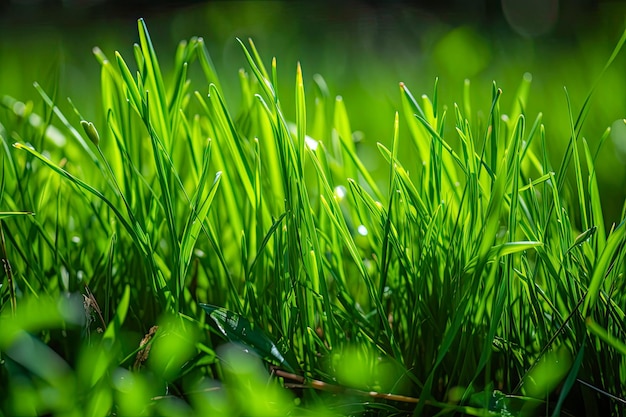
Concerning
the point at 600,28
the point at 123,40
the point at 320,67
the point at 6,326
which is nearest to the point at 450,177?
the point at 6,326

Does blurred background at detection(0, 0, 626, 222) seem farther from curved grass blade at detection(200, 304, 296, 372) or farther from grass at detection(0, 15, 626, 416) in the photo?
curved grass blade at detection(200, 304, 296, 372)

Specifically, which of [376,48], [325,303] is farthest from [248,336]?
[376,48]

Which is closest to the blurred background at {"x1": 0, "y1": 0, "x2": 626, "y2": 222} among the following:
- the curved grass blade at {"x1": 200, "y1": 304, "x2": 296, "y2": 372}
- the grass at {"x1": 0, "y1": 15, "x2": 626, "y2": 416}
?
the grass at {"x1": 0, "y1": 15, "x2": 626, "y2": 416}

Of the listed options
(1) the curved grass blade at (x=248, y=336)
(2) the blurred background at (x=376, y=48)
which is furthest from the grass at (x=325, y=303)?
(2) the blurred background at (x=376, y=48)

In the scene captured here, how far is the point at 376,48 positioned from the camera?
117 inches

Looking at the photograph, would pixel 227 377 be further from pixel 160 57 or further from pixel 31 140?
pixel 160 57

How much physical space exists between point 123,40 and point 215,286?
2822mm

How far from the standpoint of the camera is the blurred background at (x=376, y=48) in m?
1.57

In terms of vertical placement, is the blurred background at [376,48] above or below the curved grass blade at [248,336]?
above

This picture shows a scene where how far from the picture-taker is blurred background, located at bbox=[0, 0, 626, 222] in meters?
1.57

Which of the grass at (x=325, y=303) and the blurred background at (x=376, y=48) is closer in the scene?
the grass at (x=325, y=303)

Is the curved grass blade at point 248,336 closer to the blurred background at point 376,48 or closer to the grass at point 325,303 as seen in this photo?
the grass at point 325,303

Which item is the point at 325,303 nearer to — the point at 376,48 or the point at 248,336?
the point at 248,336

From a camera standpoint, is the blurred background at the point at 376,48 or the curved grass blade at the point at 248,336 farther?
the blurred background at the point at 376,48
